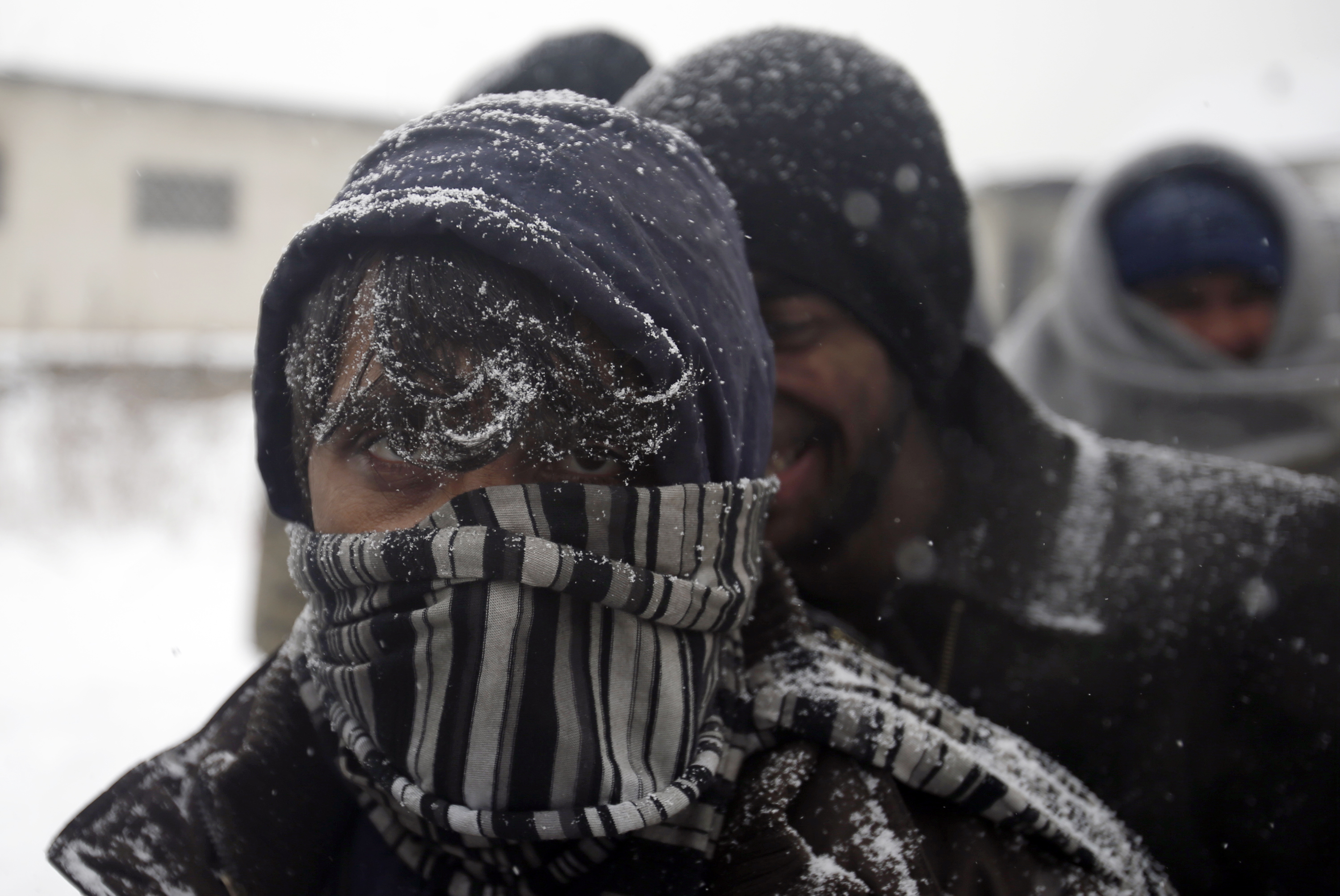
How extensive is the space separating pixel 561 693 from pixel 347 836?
434 millimetres

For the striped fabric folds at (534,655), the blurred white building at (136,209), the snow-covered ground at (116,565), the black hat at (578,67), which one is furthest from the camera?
the black hat at (578,67)

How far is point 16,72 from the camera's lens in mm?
1909

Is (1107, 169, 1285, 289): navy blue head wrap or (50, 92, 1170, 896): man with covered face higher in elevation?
(1107, 169, 1285, 289): navy blue head wrap

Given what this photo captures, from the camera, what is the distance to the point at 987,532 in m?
1.59

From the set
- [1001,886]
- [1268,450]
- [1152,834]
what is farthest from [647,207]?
[1268,450]

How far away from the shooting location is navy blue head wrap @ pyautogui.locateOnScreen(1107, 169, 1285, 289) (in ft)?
9.06

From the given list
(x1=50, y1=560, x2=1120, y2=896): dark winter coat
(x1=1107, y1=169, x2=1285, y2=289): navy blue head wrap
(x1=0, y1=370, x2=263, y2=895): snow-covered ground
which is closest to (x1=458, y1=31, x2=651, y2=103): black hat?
(x1=0, y1=370, x2=263, y2=895): snow-covered ground

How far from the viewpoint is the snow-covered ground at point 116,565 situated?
1464 mm

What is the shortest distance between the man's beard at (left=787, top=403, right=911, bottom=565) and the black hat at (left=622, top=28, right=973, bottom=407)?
16 centimetres

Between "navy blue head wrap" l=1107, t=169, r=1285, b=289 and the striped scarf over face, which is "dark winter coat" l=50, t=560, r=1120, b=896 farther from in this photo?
"navy blue head wrap" l=1107, t=169, r=1285, b=289

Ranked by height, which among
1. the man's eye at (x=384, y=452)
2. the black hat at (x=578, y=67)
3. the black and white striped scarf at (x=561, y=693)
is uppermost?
the black hat at (x=578, y=67)

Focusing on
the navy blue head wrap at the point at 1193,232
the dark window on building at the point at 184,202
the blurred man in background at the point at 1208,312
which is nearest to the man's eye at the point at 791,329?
the dark window on building at the point at 184,202

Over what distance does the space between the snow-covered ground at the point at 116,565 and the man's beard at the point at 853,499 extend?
924 millimetres

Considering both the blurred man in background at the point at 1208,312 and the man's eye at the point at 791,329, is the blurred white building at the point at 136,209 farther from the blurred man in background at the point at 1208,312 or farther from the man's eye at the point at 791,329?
the blurred man in background at the point at 1208,312
